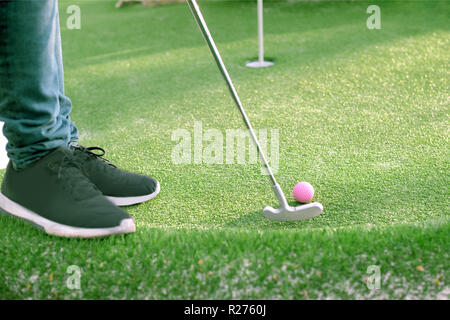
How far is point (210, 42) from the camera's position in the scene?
1.34 meters

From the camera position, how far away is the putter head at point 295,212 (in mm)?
1436

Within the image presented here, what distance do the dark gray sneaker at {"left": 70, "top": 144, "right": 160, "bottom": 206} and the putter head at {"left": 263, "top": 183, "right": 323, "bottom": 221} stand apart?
444 mm

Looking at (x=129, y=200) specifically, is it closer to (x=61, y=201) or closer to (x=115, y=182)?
(x=115, y=182)

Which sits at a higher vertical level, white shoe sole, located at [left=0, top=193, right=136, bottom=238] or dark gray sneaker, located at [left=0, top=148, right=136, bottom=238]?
dark gray sneaker, located at [left=0, top=148, right=136, bottom=238]

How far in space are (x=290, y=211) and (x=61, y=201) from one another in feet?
2.35

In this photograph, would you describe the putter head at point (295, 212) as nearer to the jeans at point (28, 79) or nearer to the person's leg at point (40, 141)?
the person's leg at point (40, 141)

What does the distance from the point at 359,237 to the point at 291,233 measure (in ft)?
0.62

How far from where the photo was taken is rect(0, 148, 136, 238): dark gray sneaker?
1.26 meters

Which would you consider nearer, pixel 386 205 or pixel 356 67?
pixel 386 205

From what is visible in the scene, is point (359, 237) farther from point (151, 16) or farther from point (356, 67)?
point (151, 16)

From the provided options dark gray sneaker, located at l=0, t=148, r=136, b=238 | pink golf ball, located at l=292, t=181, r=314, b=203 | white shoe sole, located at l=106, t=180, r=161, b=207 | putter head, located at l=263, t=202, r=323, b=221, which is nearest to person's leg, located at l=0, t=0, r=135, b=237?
dark gray sneaker, located at l=0, t=148, r=136, b=238

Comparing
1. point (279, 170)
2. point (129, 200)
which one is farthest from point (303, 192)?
point (129, 200)

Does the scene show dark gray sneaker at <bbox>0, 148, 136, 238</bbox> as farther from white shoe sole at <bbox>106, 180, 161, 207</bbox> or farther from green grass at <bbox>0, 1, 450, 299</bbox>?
white shoe sole at <bbox>106, 180, 161, 207</bbox>
